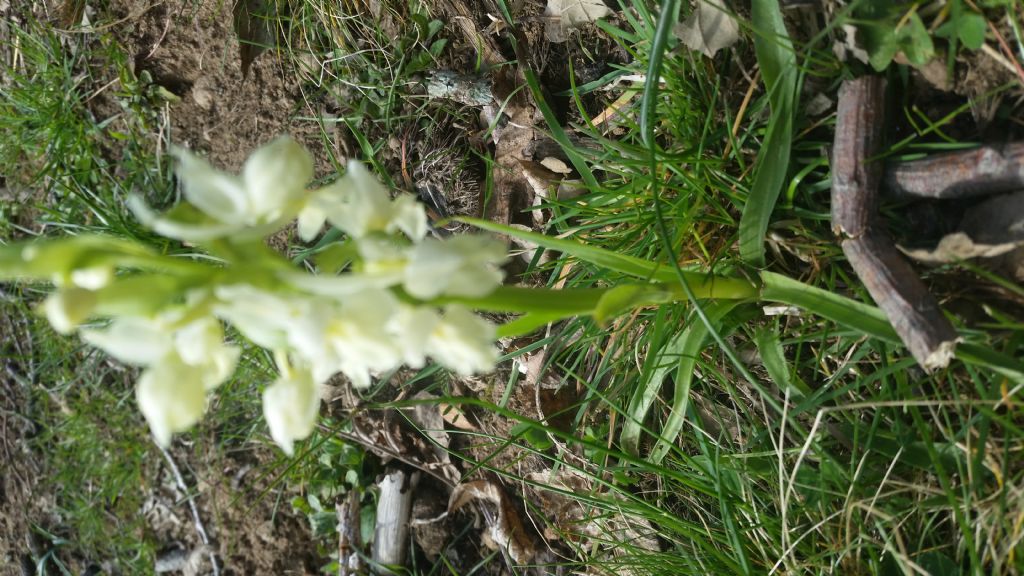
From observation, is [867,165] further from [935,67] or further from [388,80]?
[388,80]

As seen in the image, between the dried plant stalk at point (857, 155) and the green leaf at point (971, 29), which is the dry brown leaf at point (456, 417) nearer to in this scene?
the dried plant stalk at point (857, 155)

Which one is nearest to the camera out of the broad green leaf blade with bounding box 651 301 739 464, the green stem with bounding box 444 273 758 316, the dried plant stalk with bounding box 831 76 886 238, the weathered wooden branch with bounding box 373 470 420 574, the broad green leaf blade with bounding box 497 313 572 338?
the green stem with bounding box 444 273 758 316

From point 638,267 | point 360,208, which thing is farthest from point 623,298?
point 360,208

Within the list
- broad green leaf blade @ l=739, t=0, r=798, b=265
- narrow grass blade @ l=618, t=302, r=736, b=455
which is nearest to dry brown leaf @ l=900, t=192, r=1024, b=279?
broad green leaf blade @ l=739, t=0, r=798, b=265

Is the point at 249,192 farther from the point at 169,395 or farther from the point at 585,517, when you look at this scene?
the point at 585,517

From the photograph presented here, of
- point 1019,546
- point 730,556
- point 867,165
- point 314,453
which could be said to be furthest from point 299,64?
point 1019,546

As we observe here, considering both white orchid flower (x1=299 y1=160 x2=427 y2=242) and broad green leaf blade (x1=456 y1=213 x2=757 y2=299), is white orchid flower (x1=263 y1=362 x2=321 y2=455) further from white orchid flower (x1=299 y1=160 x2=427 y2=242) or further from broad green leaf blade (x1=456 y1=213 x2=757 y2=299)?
broad green leaf blade (x1=456 y1=213 x2=757 y2=299)
